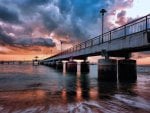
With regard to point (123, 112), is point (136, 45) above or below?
above

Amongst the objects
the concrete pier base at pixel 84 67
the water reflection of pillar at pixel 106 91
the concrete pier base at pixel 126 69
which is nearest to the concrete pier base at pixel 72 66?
the concrete pier base at pixel 84 67

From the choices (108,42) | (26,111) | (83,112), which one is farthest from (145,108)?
(108,42)

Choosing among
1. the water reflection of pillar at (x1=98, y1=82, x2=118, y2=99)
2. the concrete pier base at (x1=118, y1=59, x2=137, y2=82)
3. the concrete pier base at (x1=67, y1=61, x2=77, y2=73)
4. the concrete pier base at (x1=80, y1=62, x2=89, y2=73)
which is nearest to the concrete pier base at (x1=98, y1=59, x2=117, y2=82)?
the concrete pier base at (x1=118, y1=59, x2=137, y2=82)

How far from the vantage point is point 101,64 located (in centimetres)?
3691

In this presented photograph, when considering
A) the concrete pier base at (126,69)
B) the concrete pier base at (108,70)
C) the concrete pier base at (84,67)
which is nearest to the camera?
the concrete pier base at (108,70)

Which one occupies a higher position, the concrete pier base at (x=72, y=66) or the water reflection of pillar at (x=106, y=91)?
the concrete pier base at (x=72, y=66)

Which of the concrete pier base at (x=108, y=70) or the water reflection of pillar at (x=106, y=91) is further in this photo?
the concrete pier base at (x=108, y=70)

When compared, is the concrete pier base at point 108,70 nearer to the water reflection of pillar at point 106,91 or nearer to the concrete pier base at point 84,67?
the water reflection of pillar at point 106,91

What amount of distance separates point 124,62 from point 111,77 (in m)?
2.68

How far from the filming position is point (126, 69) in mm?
36125

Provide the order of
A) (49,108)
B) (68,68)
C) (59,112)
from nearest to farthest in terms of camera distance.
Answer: (59,112), (49,108), (68,68)

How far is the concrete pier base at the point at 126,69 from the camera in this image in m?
36.0

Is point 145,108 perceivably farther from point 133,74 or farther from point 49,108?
point 133,74

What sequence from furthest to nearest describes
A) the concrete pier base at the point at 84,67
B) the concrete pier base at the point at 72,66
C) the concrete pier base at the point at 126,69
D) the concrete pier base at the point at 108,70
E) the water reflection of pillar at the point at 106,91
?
the concrete pier base at the point at 72,66
the concrete pier base at the point at 84,67
the concrete pier base at the point at 126,69
the concrete pier base at the point at 108,70
the water reflection of pillar at the point at 106,91
